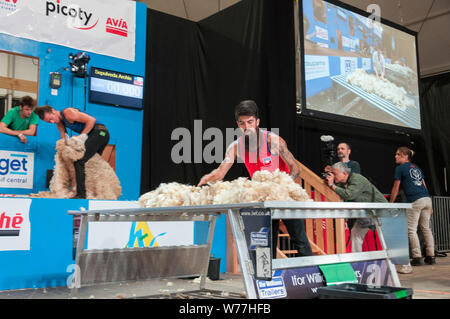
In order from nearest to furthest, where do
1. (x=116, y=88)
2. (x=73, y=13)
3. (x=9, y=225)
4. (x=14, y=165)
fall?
(x=9, y=225) → (x=14, y=165) → (x=73, y=13) → (x=116, y=88)

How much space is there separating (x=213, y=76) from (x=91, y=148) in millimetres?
2641

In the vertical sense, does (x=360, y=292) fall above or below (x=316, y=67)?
below

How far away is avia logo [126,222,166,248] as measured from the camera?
436cm

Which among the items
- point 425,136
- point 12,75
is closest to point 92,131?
point 12,75

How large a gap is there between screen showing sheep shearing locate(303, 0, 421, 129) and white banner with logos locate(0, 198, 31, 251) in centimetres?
431

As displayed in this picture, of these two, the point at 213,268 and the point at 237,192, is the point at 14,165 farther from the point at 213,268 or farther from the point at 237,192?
the point at 237,192

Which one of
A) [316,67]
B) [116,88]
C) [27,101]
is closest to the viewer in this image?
[27,101]

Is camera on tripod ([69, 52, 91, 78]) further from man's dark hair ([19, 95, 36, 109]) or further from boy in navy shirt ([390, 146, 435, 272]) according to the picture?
boy in navy shirt ([390, 146, 435, 272])

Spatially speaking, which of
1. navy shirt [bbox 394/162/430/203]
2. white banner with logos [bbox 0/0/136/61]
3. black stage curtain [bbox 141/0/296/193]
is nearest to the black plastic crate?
navy shirt [bbox 394/162/430/203]

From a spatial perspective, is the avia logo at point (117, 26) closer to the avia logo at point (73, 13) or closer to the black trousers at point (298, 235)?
the avia logo at point (73, 13)

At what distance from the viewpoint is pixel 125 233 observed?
434 cm

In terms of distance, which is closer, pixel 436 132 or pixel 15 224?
pixel 15 224

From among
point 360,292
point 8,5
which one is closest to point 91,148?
point 8,5

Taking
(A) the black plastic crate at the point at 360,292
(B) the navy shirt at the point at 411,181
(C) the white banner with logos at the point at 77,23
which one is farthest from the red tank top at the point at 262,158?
(C) the white banner with logos at the point at 77,23
